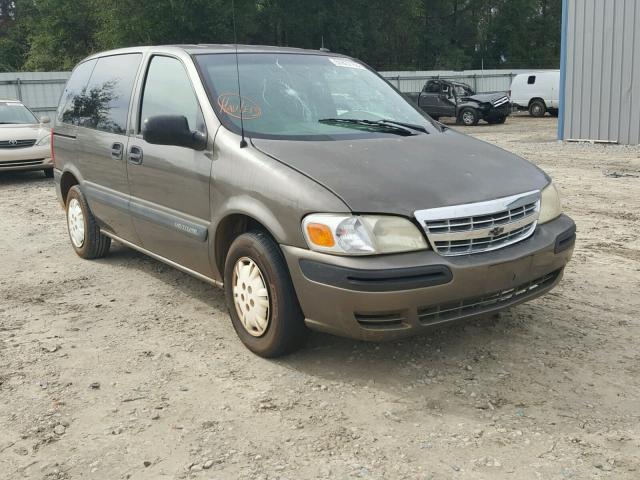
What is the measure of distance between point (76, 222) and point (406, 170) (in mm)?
3836

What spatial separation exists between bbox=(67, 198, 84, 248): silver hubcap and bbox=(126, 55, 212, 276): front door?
1417 millimetres

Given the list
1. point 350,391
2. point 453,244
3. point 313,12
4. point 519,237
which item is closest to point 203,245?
point 350,391

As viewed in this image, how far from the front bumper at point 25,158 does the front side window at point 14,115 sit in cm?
89

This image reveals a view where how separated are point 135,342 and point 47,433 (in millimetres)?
1160

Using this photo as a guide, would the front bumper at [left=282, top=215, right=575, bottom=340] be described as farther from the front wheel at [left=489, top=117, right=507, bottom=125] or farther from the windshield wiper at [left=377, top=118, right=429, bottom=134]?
the front wheel at [left=489, top=117, right=507, bottom=125]

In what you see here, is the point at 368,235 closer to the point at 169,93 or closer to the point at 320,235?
the point at 320,235

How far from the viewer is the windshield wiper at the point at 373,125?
4.45m

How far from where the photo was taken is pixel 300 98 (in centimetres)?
455

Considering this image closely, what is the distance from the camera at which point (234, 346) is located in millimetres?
4281

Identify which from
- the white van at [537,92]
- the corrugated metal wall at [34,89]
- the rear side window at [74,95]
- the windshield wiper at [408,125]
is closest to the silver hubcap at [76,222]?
the rear side window at [74,95]

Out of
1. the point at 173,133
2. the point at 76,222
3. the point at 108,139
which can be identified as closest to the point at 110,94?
the point at 108,139

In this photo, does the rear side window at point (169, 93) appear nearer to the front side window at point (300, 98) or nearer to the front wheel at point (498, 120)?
the front side window at point (300, 98)

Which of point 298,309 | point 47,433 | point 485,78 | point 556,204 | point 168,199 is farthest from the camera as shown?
point 485,78

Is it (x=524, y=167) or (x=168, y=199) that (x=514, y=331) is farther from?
(x=168, y=199)
